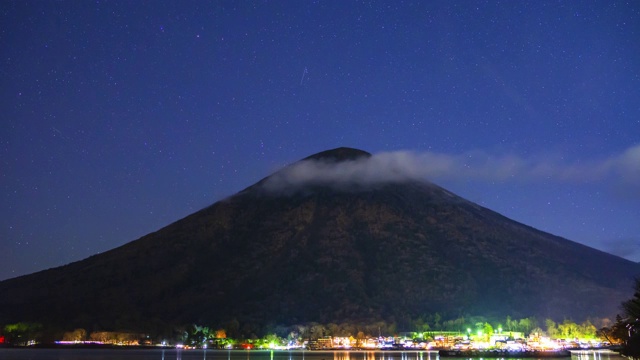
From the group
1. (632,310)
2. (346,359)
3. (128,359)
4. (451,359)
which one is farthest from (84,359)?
(632,310)

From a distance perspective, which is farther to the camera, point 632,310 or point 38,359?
point 38,359

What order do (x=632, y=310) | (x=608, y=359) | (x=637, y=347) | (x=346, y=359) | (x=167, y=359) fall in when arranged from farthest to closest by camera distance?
(x=167, y=359) → (x=346, y=359) → (x=608, y=359) → (x=632, y=310) → (x=637, y=347)

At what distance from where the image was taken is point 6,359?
537 ft

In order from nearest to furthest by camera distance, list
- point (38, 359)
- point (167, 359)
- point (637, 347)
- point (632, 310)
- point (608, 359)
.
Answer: point (637, 347)
point (632, 310)
point (608, 359)
point (38, 359)
point (167, 359)

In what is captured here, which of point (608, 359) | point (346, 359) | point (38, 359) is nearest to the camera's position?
point (608, 359)

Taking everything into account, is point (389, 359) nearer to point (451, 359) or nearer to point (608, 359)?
point (451, 359)

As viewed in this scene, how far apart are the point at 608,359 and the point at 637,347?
112 feet

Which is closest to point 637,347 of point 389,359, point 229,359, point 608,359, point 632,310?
point 632,310

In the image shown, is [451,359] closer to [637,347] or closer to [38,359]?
[637,347]

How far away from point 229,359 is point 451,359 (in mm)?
55006

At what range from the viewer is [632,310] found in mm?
120125

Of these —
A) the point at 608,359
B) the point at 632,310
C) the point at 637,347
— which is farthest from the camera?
the point at 608,359

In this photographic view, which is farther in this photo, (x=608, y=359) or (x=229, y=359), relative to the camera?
(x=229, y=359)

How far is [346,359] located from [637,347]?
3001 inches
